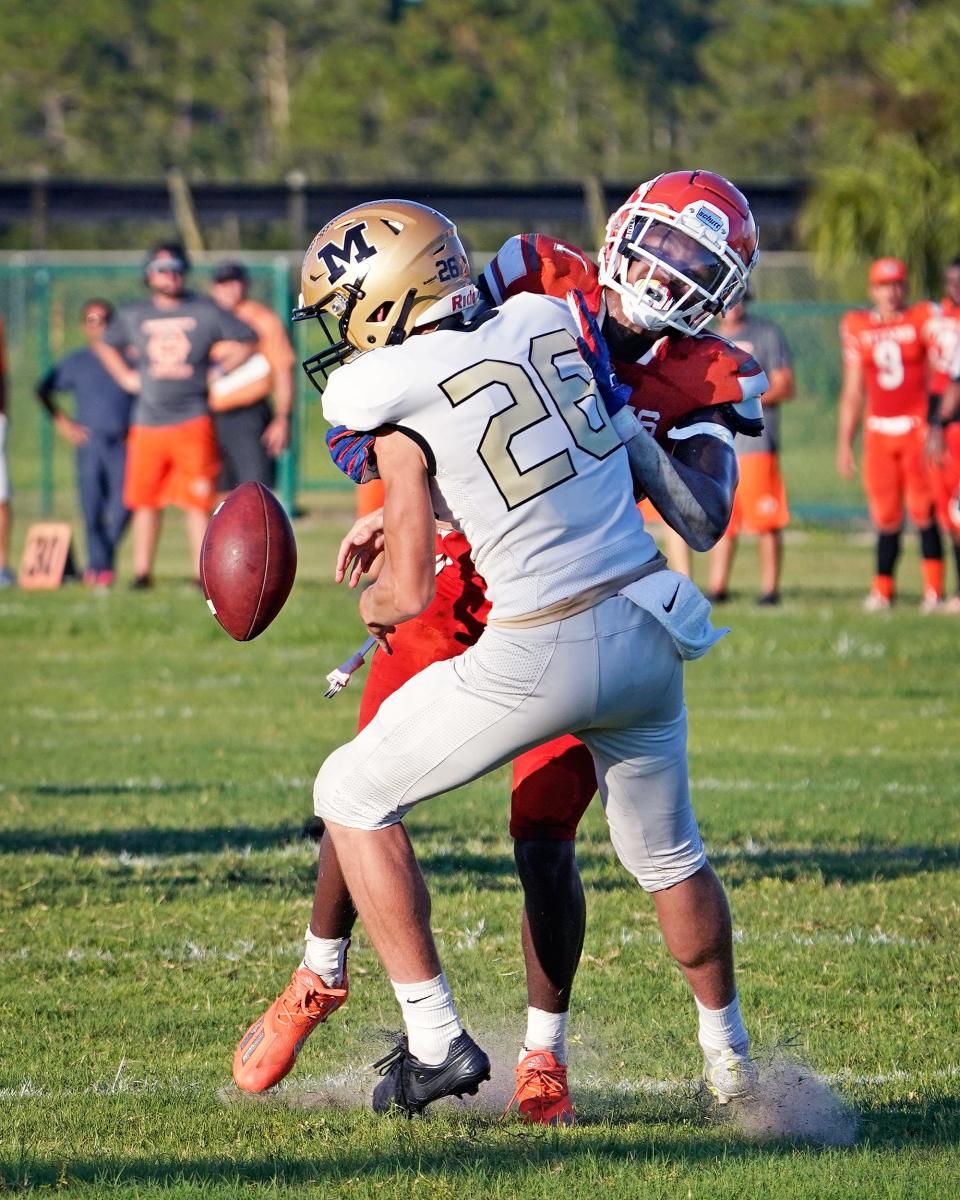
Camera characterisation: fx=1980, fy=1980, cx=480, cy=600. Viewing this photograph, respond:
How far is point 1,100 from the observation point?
50.6 meters

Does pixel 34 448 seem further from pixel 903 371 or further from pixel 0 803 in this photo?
pixel 0 803

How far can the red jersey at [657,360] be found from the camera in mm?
3752

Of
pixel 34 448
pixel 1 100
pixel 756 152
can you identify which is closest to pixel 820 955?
pixel 34 448

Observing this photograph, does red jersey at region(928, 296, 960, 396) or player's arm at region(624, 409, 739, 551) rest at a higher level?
red jersey at region(928, 296, 960, 396)

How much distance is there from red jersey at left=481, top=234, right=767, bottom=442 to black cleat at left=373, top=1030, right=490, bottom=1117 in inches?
47.6

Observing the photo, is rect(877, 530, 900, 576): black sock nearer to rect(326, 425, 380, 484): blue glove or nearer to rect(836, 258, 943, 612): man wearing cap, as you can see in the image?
rect(836, 258, 943, 612): man wearing cap

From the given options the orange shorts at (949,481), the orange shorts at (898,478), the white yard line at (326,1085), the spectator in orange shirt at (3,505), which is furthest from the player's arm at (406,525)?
the spectator in orange shirt at (3,505)

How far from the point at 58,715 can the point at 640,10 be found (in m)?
50.3

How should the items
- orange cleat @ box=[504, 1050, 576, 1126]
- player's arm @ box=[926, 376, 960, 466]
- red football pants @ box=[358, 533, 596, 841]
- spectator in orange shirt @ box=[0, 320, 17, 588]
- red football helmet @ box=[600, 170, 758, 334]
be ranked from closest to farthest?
red football helmet @ box=[600, 170, 758, 334] < orange cleat @ box=[504, 1050, 576, 1126] < red football pants @ box=[358, 533, 596, 841] < player's arm @ box=[926, 376, 960, 466] < spectator in orange shirt @ box=[0, 320, 17, 588]

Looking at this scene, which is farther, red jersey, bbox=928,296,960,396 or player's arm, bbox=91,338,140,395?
player's arm, bbox=91,338,140,395

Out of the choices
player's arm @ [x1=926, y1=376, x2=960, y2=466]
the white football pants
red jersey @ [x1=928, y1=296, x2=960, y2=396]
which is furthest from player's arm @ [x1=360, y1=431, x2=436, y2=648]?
red jersey @ [x1=928, y1=296, x2=960, y2=396]

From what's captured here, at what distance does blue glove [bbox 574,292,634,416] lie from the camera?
11.8 ft

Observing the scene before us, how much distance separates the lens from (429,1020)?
3658mm

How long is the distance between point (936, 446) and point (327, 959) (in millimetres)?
8239
